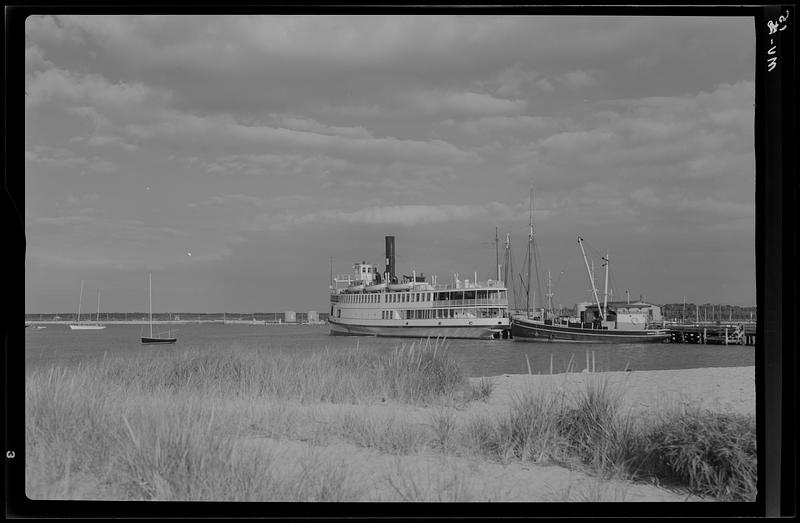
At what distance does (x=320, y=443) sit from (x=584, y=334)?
30.1m

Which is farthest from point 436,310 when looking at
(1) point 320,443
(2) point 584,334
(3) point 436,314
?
(1) point 320,443

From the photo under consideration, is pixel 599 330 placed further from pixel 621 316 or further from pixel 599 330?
pixel 621 316

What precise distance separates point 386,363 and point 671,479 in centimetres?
371

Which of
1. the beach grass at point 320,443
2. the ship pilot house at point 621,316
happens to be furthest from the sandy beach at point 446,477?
the ship pilot house at point 621,316

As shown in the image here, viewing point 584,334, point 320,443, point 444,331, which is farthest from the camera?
point 444,331

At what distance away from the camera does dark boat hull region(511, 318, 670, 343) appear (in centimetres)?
3275

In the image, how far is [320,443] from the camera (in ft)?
13.6

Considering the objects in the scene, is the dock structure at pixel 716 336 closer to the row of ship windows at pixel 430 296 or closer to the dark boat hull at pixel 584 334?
the dark boat hull at pixel 584 334

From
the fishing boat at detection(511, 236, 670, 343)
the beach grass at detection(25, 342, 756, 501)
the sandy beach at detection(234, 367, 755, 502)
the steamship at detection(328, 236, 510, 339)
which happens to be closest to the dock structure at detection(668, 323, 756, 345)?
the fishing boat at detection(511, 236, 670, 343)

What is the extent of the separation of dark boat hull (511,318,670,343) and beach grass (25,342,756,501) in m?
28.4

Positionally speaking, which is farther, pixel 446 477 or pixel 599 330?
A: pixel 599 330

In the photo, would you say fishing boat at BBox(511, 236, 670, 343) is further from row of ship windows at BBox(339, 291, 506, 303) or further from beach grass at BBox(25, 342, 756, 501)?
beach grass at BBox(25, 342, 756, 501)

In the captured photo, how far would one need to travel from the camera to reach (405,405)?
5.98 meters
